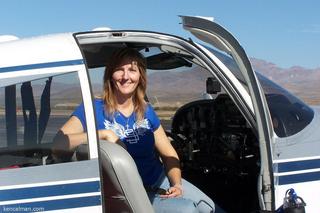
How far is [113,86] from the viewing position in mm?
3662

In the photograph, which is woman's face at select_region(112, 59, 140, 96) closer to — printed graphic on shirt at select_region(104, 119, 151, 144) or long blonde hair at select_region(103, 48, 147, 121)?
long blonde hair at select_region(103, 48, 147, 121)

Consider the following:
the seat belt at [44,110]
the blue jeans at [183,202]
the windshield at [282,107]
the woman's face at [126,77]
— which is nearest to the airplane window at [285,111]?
the windshield at [282,107]

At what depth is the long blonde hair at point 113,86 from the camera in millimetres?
3584

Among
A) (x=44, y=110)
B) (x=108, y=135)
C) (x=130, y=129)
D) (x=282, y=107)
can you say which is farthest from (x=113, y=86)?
(x=282, y=107)

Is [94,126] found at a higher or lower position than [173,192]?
higher

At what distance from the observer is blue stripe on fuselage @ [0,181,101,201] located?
283 centimetres

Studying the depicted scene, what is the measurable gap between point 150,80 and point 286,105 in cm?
134

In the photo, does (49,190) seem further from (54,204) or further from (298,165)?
(298,165)

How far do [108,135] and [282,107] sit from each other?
1342 mm

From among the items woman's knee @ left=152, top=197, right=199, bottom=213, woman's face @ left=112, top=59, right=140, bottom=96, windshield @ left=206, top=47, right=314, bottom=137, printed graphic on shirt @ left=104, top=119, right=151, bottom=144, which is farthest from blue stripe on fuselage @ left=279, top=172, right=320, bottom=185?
woman's face @ left=112, top=59, right=140, bottom=96

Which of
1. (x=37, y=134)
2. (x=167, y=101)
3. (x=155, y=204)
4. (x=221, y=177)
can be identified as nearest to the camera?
(x=37, y=134)

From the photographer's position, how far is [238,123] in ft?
15.0

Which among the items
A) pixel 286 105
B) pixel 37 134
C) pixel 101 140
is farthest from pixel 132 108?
pixel 286 105

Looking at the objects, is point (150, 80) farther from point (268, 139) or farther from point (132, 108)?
point (268, 139)
